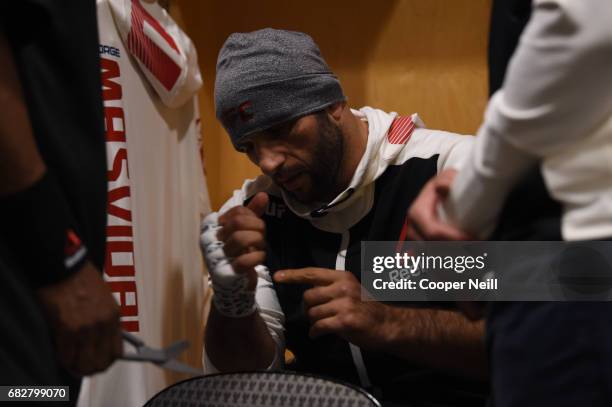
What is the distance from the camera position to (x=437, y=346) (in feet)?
3.53

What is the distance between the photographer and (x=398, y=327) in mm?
1077

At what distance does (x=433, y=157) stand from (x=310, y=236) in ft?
0.92

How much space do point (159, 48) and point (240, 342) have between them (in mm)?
639

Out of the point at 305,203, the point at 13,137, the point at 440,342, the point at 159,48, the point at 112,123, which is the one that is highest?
the point at 13,137

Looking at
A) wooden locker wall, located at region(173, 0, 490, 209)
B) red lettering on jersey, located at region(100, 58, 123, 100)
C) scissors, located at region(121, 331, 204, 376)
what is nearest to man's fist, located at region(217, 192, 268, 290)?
red lettering on jersey, located at region(100, 58, 123, 100)

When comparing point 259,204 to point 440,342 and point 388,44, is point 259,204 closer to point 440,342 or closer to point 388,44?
point 440,342

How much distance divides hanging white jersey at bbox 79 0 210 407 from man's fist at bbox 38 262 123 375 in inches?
23.4

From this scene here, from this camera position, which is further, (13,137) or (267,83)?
(267,83)

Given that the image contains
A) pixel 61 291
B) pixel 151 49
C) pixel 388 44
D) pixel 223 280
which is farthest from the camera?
pixel 388 44

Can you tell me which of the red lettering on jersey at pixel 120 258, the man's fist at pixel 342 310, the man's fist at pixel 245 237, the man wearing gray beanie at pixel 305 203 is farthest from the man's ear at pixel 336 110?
the red lettering on jersey at pixel 120 258

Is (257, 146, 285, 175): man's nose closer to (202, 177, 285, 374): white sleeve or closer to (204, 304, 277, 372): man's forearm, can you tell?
(202, 177, 285, 374): white sleeve

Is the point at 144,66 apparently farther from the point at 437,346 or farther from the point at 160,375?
the point at 437,346

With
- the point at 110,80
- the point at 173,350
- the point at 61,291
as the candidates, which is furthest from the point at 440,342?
the point at 110,80

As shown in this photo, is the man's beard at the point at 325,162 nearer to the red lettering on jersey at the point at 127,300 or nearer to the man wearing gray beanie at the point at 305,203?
the man wearing gray beanie at the point at 305,203
